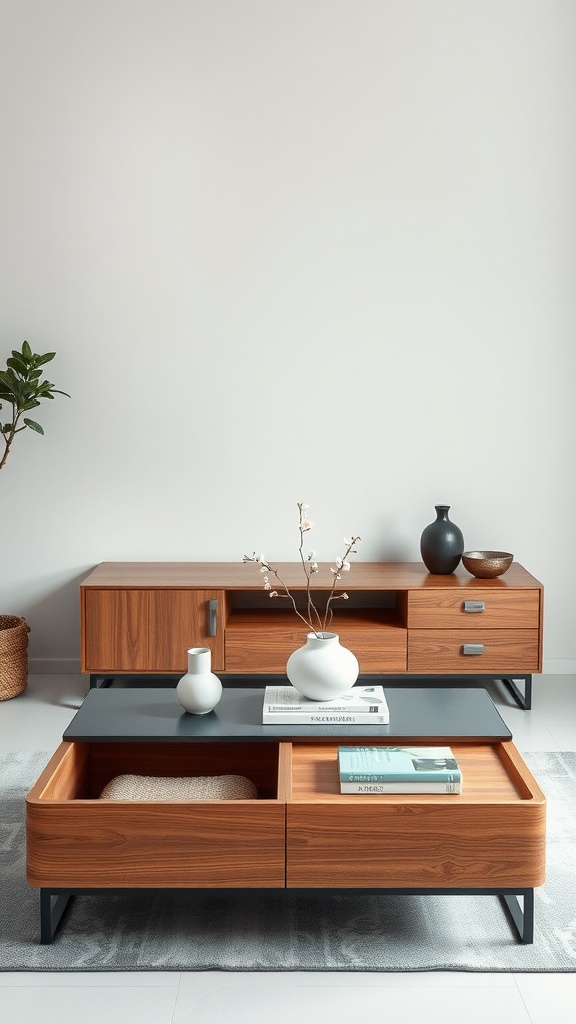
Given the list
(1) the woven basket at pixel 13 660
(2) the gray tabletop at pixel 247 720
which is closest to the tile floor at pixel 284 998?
(2) the gray tabletop at pixel 247 720

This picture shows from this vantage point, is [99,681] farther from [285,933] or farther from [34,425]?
[285,933]

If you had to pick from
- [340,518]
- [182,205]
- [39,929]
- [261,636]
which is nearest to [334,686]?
[39,929]

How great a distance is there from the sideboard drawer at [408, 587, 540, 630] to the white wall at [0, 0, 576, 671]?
516 millimetres

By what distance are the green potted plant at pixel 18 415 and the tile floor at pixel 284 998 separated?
77.0 inches

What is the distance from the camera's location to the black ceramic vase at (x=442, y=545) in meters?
4.09

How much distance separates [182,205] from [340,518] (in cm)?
150

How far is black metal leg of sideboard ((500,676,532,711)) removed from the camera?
3.88m

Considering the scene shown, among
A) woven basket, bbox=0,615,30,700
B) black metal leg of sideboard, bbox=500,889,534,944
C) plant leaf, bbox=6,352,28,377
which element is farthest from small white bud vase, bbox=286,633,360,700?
→ plant leaf, bbox=6,352,28,377

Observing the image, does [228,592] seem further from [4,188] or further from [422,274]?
[4,188]

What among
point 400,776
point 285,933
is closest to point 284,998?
point 285,933

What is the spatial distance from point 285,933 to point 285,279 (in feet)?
9.17

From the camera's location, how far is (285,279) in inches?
167

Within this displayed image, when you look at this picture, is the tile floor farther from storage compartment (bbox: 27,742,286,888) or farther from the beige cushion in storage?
the beige cushion in storage

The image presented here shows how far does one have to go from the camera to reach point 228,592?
4074 millimetres
